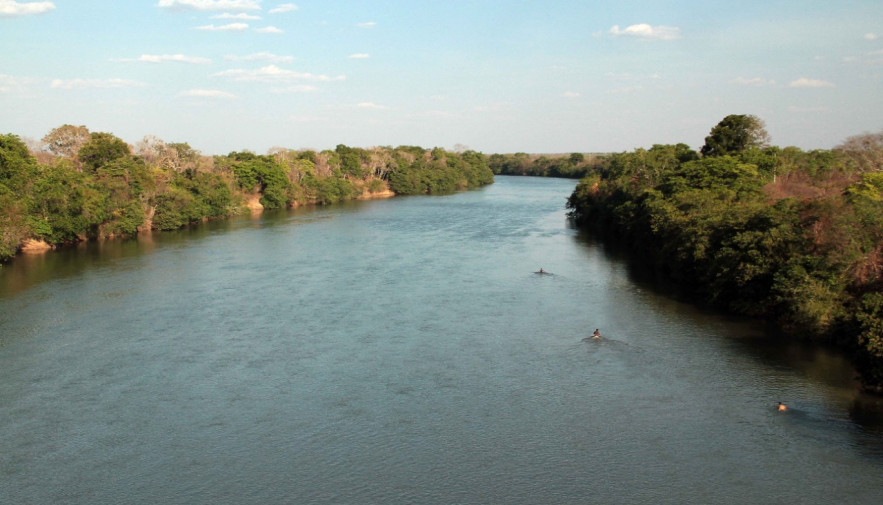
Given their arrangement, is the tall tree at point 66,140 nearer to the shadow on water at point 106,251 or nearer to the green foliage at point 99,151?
the green foliage at point 99,151

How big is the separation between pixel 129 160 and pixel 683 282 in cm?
4426

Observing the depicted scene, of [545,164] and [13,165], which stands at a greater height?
[545,164]

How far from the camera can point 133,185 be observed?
53.2 meters

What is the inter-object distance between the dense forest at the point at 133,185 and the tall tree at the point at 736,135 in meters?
45.7

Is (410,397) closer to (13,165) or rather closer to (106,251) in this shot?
(106,251)

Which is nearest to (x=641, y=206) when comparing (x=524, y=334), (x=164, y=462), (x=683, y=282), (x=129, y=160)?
(x=683, y=282)

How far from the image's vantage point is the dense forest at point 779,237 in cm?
2363

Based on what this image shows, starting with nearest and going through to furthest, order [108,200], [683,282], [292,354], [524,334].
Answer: [292,354] < [524,334] < [683,282] < [108,200]

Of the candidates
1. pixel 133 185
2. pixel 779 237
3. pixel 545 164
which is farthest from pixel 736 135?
pixel 545 164

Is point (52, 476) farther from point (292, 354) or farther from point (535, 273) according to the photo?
point (535, 273)

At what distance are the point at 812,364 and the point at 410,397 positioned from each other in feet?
44.6

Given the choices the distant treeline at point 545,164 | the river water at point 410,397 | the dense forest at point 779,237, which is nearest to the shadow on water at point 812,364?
the river water at point 410,397

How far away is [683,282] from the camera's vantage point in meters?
34.7

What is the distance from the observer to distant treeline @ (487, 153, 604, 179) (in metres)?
139
